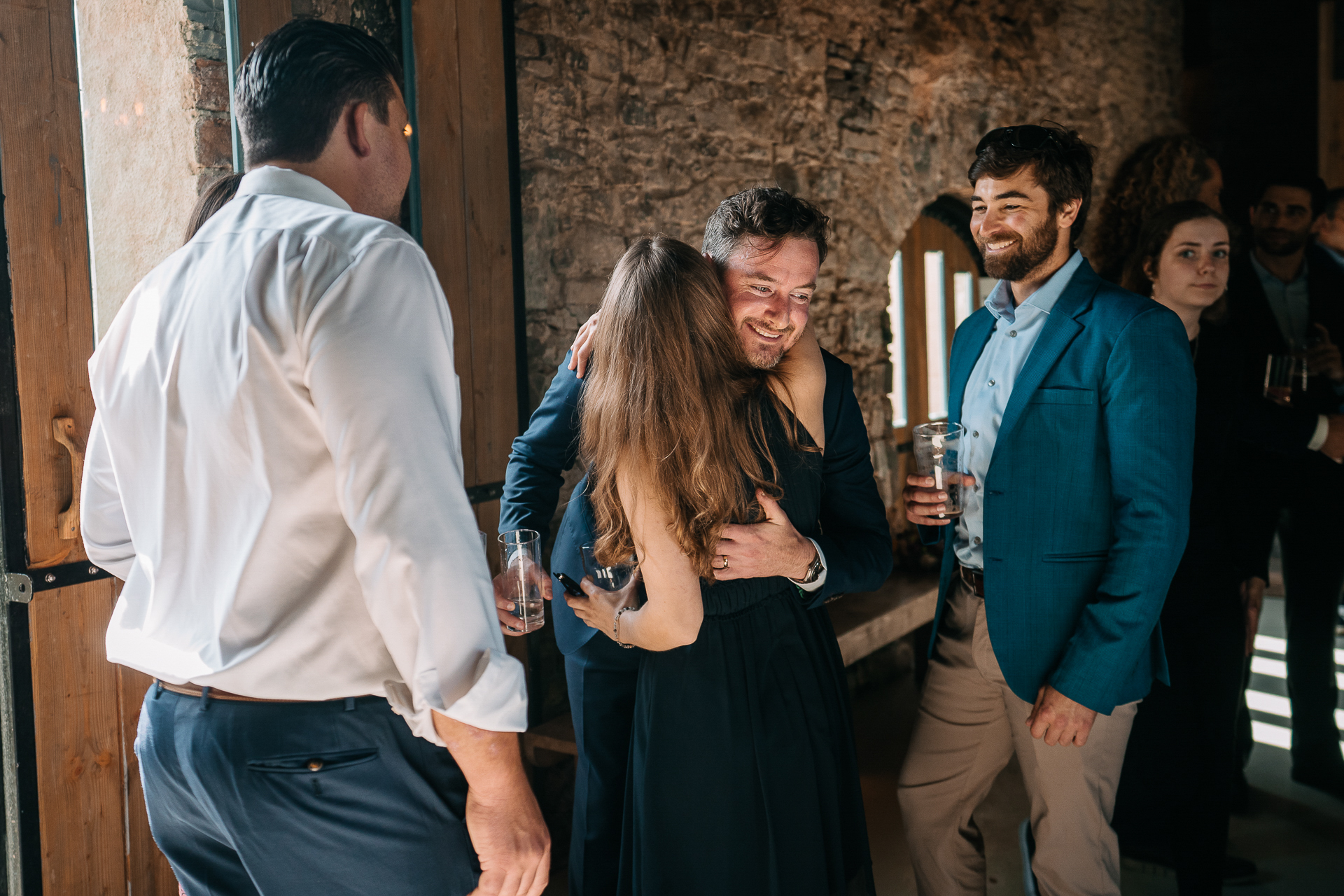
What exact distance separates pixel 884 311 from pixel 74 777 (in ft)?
12.7

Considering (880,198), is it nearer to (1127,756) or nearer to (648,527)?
(1127,756)

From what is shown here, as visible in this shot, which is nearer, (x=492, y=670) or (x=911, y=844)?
(x=492, y=670)

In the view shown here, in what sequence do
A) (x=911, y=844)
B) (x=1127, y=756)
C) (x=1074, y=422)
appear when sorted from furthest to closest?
(x=1127, y=756) < (x=911, y=844) < (x=1074, y=422)

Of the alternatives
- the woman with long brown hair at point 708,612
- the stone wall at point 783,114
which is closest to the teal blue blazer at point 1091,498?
the woman with long brown hair at point 708,612

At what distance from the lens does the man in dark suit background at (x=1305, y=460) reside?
134 inches

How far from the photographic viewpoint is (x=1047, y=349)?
2021mm

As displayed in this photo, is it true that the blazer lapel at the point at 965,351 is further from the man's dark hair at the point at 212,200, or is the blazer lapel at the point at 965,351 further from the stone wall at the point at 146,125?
the stone wall at the point at 146,125

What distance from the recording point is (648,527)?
1617 mm

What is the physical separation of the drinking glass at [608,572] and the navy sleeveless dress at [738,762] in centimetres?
16

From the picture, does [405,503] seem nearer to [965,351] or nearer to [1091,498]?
[1091,498]

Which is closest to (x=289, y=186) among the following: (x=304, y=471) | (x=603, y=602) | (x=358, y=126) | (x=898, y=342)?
(x=358, y=126)

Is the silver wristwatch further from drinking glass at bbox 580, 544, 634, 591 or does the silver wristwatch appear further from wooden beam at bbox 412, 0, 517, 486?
wooden beam at bbox 412, 0, 517, 486

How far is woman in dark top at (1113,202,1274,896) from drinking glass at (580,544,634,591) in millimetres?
1864

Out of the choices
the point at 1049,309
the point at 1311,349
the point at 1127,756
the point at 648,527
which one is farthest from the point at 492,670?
the point at 1311,349
